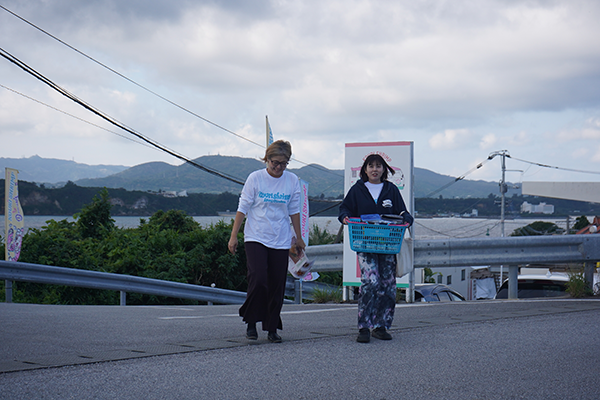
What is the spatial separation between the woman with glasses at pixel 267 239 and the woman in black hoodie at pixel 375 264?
63cm

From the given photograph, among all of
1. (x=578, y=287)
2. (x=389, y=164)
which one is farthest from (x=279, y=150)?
(x=578, y=287)

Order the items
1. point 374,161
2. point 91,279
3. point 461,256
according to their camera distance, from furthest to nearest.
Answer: point 91,279 < point 461,256 < point 374,161

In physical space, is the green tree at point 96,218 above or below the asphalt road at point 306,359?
above

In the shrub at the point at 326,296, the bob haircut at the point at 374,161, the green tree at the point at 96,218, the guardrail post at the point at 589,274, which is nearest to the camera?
the bob haircut at the point at 374,161

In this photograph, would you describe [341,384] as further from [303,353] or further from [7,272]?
[7,272]

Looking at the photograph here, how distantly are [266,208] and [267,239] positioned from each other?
296 millimetres

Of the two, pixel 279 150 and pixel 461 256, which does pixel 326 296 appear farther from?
pixel 279 150

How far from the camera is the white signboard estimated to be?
972cm

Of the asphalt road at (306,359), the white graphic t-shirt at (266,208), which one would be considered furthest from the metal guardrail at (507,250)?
the white graphic t-shirt at (266,208)

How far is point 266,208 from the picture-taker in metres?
5.29

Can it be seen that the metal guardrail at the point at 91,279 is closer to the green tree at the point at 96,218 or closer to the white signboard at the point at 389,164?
the white signboard at the point at 389,164

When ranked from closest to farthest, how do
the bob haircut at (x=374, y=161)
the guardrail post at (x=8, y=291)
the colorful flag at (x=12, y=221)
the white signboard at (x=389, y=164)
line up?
the bob haircut at (x=374, y=161) < the white signboard at (x=389, y=164) < the guardrail post at (x=8, y=291) < the colorful flag at (x=12, y=221)

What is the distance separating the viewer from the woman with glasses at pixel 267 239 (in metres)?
5.20

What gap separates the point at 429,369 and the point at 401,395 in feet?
2.41
